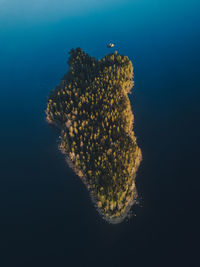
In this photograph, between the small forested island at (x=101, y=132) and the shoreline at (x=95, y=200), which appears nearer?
the shoreline at (x=95, y=200)

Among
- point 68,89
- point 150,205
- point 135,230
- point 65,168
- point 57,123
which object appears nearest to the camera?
point 135,230

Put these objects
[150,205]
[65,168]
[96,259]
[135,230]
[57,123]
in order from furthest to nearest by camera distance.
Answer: [57,123], [65,168], [150,205], [135,230], [96,259]

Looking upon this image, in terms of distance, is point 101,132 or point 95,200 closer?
point 95,200

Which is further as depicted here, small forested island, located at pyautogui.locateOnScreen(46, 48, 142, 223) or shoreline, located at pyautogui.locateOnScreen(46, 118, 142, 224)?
small forested island, located at pyautogui.locateOnScreen(46, 48, 142, 223)

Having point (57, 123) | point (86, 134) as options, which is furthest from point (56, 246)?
point (57, 123)

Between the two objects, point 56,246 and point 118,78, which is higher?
point 118,78

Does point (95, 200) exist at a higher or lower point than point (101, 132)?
lower

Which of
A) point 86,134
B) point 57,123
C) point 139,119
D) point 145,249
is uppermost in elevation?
point 57,123

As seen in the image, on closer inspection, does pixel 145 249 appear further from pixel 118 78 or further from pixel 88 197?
pixel 118 78
